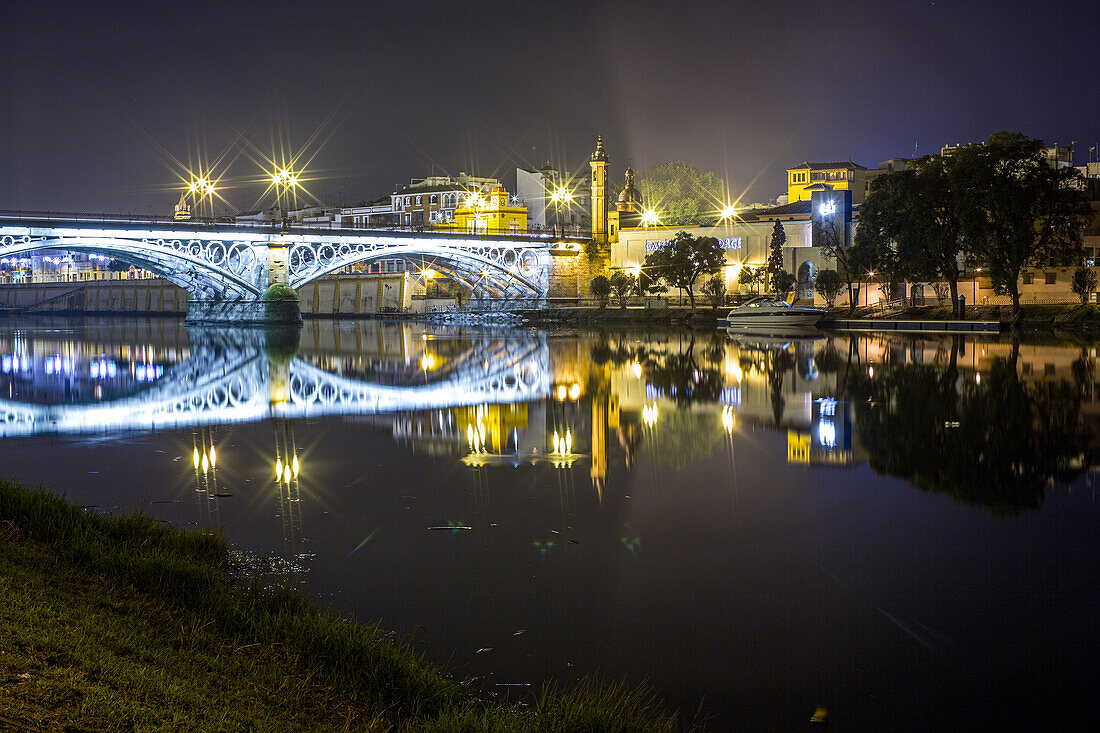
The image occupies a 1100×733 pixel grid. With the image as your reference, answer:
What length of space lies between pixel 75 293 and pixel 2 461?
132 metres

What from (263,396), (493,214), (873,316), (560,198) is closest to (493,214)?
(493,214)

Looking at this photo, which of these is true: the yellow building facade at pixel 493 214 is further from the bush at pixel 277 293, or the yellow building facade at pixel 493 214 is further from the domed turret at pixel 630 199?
the bush at pixel 277 293

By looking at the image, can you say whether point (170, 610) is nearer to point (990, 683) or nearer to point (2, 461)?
point (990, 683)

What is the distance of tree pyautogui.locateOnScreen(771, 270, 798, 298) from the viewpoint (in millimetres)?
68688

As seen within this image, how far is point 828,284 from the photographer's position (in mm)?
65875

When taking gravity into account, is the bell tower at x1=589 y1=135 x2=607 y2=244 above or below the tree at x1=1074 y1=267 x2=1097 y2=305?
above

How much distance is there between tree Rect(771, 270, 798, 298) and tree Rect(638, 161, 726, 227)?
114 ft

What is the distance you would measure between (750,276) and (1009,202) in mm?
28150

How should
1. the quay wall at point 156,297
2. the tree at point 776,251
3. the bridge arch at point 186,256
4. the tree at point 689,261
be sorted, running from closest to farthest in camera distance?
the bridge arch at point 186,256 < the tree at point 689,261 < the tree at point 776,251 < the quay wall at point 156,297

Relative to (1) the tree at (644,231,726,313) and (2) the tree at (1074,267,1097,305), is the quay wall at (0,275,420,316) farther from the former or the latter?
(2) the tree at (1074,267,1097,305)

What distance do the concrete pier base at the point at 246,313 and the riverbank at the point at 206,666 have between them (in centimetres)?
6321

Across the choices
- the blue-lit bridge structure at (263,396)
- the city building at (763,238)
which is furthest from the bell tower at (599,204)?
the blue-lit bridge structure at (263,396)

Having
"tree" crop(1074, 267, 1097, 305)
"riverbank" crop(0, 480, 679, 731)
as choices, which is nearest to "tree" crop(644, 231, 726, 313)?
"tree" crop(1074, 267, 1097, 305)

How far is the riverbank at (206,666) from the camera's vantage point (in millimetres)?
5016
